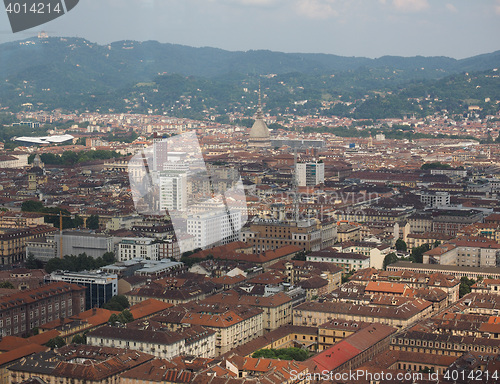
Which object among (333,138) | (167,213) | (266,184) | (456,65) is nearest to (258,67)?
(456,65)

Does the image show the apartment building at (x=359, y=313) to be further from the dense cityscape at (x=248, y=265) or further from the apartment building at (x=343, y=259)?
the apartment building at (x=343, y=259)

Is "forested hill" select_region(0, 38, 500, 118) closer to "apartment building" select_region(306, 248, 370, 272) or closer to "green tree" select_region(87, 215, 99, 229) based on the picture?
"green tree" select_region(87, 215, 99, 229)

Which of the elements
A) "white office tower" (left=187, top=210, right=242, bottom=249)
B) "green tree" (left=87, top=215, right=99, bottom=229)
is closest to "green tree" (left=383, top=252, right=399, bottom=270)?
"white office tower" (left=187, top=210, right=242, bottom=249)

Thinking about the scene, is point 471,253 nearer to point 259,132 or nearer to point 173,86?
point 259,132

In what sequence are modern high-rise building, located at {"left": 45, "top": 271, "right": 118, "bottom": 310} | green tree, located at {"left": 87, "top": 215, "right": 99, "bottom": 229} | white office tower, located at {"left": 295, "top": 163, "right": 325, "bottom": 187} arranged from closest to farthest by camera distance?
1. modern high-rise building, located at {"left": 45, "top": 271, "right": 118, "bottom": 310}
2. green tree, located at {"left": 87, "top": 215, "right": 99, "bottom": 229}
3. white office tower, located at {"left": 295, "top": 163, "right": 325, "bottom": 187}

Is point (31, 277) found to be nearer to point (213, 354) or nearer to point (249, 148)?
point (213, 354)

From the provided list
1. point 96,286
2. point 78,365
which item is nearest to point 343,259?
point 96,286
